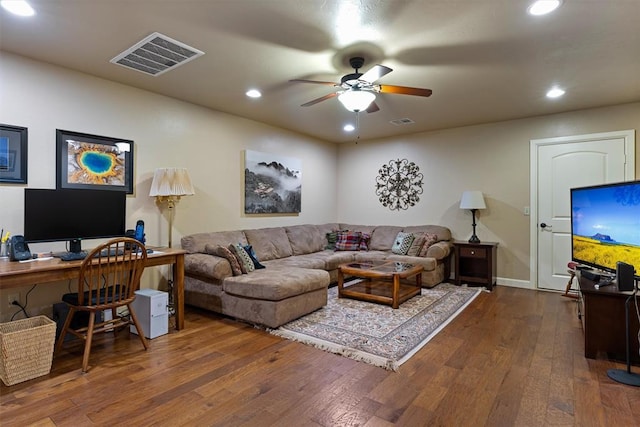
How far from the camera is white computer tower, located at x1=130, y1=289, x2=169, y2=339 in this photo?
292cm

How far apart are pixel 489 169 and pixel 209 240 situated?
419 centimetres

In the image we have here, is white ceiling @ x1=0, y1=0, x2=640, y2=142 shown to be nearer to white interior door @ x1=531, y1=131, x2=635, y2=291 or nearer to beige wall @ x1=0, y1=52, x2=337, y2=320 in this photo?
beige wall @ x1=0, y1=52, x2=337, y2=320

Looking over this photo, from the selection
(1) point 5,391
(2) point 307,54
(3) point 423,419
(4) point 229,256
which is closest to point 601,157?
(2) point 307,54

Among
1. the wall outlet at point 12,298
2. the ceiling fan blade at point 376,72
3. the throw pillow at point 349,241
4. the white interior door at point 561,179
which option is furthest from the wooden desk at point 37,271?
the white interior door at point 561,179

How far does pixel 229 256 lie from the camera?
3.48 m

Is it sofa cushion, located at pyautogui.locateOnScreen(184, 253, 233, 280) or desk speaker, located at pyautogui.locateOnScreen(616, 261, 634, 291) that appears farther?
sofa cushion, located at pyautogui.locateOnScreen(184, 253, 233, 280)

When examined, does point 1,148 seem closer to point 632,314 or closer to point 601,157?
point 632,314

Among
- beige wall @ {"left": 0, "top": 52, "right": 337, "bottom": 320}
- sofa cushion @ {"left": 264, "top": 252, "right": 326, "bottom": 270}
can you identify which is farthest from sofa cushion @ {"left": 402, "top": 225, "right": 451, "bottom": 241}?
beige wall @ {"left": 0, "top": 52, "right": 337, "bottom": 320}

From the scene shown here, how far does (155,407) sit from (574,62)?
163 inches

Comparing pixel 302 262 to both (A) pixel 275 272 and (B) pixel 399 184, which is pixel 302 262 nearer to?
(A) pixel 275 272

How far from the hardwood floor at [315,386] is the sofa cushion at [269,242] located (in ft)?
5.54

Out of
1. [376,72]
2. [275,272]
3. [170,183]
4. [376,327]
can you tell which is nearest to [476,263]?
[376,327]

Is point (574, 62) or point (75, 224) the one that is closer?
point (75, 224)

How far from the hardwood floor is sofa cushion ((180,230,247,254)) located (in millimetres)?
1156
